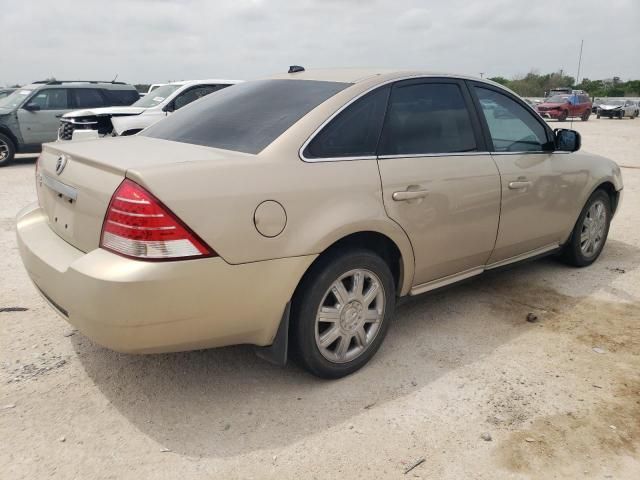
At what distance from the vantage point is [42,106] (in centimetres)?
1221

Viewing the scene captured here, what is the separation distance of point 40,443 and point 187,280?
1.02 metres

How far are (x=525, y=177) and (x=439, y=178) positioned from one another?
949 millimetres

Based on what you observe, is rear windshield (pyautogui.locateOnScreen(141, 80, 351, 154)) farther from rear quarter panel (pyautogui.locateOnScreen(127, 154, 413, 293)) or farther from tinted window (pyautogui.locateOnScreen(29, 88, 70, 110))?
tinted window (pyautogui.locateOnScreen(29, 88, 70, 110))

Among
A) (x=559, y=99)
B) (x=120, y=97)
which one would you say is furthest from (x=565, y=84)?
(x=120, y=97)

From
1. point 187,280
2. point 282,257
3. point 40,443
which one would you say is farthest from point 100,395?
point 282,257

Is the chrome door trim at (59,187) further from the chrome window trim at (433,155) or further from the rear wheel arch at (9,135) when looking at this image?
the rear wheel arch at (9,135)

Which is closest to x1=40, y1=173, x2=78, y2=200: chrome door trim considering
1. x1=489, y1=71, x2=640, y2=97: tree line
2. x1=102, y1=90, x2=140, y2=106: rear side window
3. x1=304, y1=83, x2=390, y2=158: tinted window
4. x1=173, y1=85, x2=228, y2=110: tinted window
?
x1=304, y1=83, x2=390, y2=158: tinted window

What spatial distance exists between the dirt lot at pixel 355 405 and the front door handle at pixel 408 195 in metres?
0.96

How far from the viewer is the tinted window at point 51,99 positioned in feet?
40.1

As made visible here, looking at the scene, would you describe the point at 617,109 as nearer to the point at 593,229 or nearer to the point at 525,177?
the point at 593,229

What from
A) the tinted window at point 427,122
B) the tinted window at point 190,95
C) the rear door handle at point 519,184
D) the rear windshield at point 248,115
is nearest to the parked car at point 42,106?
the tinted window at point 190,95

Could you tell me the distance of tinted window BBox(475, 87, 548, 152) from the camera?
373 centimetres

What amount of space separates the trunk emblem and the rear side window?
1099 centimetres

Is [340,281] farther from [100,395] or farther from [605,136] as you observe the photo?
[605,136]
